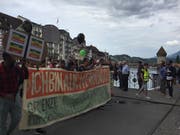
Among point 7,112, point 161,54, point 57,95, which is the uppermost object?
point 161,54

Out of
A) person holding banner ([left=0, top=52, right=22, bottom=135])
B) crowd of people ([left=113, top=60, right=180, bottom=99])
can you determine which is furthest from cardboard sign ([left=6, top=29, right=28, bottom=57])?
crowd of people ([left=113, top=60, right=180, bottom=99])

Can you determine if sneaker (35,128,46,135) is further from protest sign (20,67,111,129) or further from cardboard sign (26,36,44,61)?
cardboard sign (26,36,44,61)

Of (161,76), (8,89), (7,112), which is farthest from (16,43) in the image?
(161,76)

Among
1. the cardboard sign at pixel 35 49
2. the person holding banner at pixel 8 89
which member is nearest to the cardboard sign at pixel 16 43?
the cardboard sign at pixel 35 49

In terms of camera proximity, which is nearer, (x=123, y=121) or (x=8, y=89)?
(x=8, y=89)

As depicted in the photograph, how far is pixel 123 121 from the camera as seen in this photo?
407 inches

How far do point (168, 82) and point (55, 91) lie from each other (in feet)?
30.4

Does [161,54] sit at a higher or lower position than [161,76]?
higher

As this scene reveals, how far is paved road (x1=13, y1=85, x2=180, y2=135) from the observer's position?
8787mm

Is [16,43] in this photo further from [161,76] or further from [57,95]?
[161,76]

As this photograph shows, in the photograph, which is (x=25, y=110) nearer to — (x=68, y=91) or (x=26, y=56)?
(x=26, y=56)

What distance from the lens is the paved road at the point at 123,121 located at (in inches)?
346

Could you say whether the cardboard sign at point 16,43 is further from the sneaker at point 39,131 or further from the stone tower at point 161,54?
the stone tower at point 161,54

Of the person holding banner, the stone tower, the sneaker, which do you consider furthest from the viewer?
the stone tower
